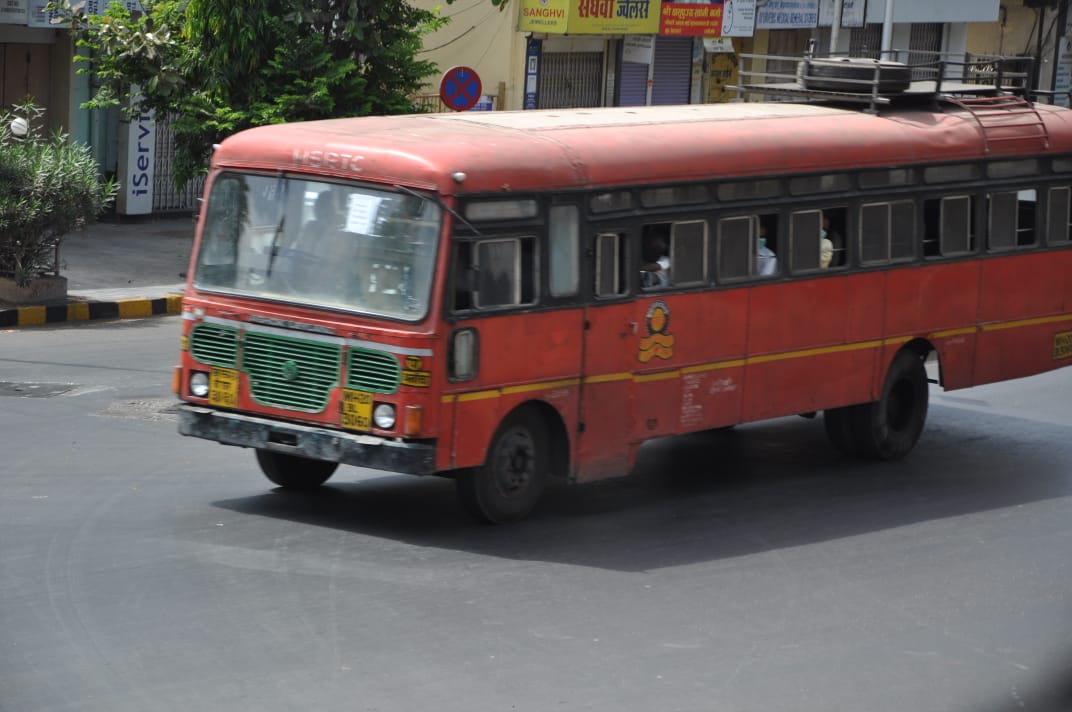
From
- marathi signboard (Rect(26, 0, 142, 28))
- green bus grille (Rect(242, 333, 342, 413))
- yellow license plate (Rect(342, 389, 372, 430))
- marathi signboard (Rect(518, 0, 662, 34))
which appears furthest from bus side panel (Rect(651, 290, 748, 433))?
marathi signboard (Rect(518, 0, 662, 34))

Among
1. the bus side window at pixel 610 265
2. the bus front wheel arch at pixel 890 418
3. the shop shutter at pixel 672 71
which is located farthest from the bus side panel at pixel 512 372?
the shop shutter at pixel 672 71

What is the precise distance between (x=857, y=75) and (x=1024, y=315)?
7.78ft

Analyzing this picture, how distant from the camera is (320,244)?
9289 millimetres

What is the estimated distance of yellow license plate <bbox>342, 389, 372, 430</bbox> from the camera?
357 inches

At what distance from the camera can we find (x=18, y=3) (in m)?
21.4

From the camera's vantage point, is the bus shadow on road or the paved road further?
the bus shadow on road

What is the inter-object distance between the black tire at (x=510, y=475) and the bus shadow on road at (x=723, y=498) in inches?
4.9

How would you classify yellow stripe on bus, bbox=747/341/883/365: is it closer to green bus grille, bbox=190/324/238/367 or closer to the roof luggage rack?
the roof luggage rack

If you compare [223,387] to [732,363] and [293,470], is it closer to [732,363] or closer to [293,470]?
[293,470]

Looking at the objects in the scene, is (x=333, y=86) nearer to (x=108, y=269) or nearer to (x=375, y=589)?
(x=108, y=269)

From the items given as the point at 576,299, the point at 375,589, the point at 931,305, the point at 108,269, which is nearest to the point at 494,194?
the point at 576,299

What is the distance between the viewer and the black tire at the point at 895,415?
40.7 feet

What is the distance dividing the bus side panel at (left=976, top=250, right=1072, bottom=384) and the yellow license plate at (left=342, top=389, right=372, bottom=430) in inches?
231

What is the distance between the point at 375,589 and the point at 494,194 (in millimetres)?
2362
